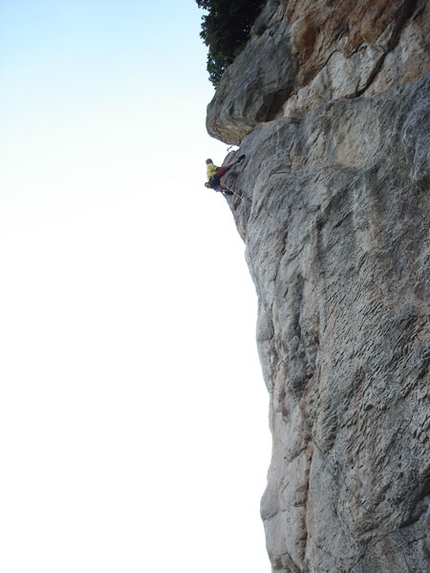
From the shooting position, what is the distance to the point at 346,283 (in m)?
10.6

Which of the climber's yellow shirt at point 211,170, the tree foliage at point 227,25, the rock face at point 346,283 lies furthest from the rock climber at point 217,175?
the tree foliage at point 227,25

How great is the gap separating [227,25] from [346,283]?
14.4 meters

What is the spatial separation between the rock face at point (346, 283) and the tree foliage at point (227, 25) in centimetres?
425

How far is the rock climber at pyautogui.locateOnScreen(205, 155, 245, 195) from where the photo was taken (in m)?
17.3

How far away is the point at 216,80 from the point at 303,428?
53.1 ft

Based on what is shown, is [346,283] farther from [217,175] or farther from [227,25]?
[227,25]

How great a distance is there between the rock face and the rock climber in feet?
2.74

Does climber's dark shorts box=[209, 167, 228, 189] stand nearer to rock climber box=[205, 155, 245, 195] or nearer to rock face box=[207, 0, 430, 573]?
rock climber box=[205, 155, 245, 195]

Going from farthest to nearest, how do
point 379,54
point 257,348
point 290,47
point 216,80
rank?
1. point 216,80
2. point 290,47
3. point 257,348
4. point 379,54

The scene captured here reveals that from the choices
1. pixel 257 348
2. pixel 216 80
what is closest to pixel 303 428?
pixel 257 348

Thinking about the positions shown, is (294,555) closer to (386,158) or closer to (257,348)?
(257,348)

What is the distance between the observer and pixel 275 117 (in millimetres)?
17078

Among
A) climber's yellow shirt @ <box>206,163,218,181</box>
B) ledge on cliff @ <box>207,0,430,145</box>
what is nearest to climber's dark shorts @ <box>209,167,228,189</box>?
climber's yellow shirt @ <box>206,163,218,181</box>

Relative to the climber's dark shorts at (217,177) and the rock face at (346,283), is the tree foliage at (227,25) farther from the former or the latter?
the climber's dark shorts at (217,177)
